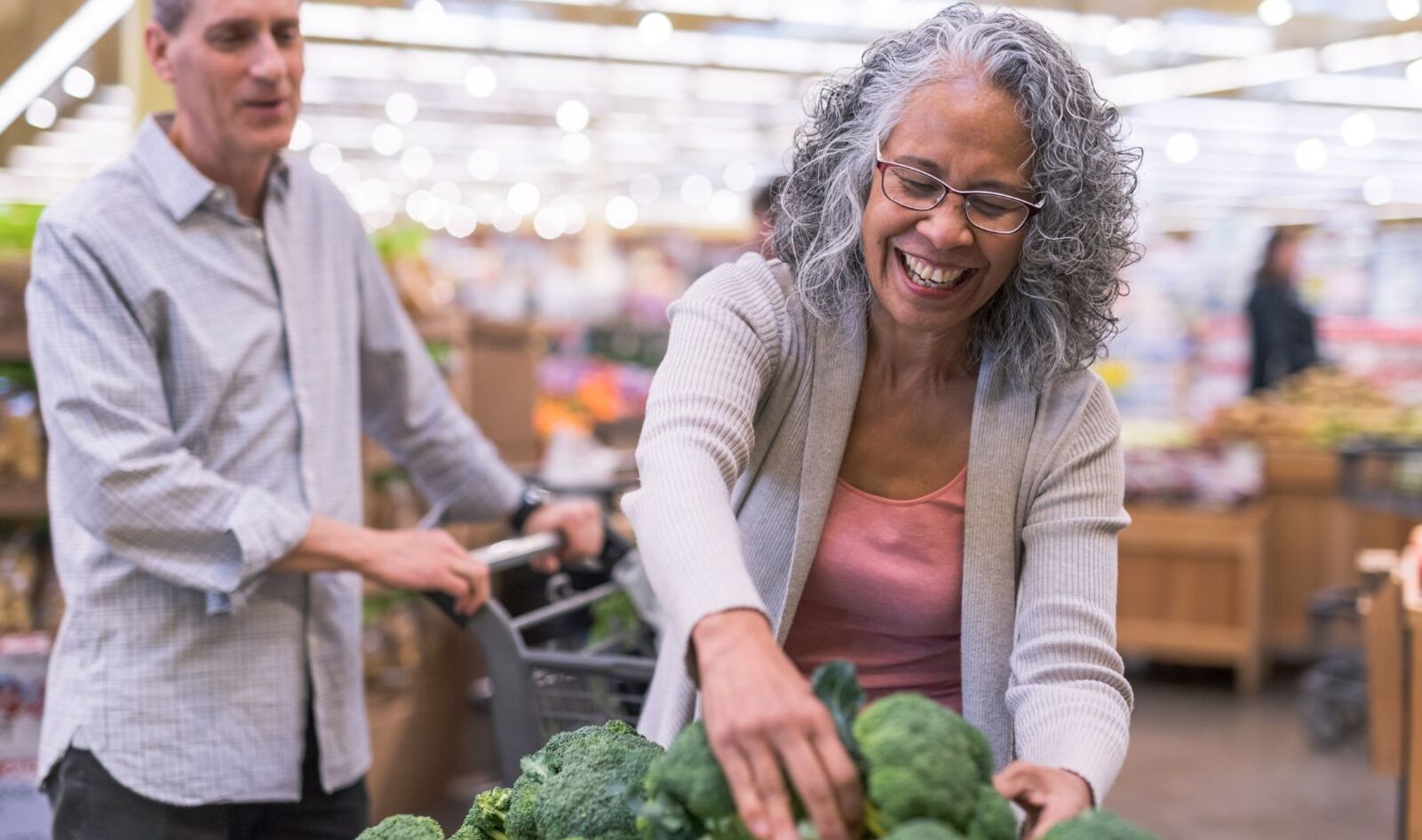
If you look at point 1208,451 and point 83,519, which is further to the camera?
point 1208,451

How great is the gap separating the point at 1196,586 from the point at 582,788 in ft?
19.6

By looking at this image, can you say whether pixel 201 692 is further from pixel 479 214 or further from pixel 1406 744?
pixel 479 214

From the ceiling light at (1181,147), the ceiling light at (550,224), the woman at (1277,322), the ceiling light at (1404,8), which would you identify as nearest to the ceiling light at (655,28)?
the woman at (1277,322)

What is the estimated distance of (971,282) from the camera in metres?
1.39

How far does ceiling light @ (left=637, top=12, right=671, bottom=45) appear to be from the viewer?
9961 mm

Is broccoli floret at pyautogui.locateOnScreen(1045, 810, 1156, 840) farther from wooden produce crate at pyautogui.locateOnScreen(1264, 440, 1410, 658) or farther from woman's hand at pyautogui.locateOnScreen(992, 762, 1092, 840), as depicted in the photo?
wooden produce crate at pyautogui.locateOnScreen(1264, 440, 1410, 658)

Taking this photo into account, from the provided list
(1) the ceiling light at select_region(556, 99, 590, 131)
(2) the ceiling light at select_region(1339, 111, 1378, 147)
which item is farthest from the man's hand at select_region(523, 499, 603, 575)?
(2) the ceiling light at select_region(1339, 111, 1378, 147)

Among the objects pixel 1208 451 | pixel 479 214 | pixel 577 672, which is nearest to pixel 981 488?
pixel 577 672

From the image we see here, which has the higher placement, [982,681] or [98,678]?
[982,681]

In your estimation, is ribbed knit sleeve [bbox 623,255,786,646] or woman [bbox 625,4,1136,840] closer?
ribbed knit sleeve [bbox 623,255,786,646]

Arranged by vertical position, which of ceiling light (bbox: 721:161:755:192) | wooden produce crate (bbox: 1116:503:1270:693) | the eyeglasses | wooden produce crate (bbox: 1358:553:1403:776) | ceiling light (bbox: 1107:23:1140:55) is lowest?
wooden produce crate (bbox: 1116:503:1270:693)

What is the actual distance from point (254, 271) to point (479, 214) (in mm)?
23948

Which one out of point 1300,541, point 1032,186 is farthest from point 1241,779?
point 1032,186

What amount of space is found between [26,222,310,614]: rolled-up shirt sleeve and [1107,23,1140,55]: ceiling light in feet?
31.0
